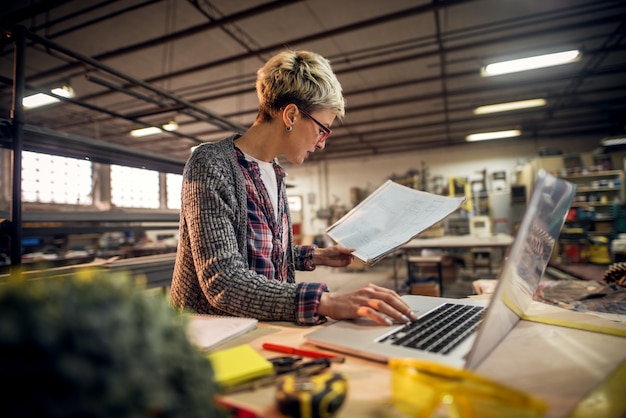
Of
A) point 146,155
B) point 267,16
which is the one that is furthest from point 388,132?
point 146,155

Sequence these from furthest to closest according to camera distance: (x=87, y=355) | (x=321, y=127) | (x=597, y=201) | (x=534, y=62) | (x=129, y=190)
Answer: (x=129, y=190), (x=597, y=201), (x=534, y=62), (x=321, y=127), (x=87, y=355)

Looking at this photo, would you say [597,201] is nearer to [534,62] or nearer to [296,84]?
[534,62]

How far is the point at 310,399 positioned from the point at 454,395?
152 millimetres

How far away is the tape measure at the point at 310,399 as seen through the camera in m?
0.35

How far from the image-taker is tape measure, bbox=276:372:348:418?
346 mm

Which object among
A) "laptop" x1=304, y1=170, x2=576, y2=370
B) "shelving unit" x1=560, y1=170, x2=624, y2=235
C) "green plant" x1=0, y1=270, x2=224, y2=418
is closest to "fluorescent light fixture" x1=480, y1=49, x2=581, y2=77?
"shelving unit" x1=560, y1=170, x2=624, y2=235

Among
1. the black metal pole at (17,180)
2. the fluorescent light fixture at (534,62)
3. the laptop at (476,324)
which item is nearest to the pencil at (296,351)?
the laptop at (476,324)

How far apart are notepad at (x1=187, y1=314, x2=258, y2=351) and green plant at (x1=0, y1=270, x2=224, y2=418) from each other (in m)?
0.28

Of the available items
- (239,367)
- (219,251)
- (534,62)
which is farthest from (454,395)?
(534,62)

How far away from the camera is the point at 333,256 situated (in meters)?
1.25

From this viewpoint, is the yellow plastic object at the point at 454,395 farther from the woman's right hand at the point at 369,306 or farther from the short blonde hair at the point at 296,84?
the short blonde hair at the point at 296,84

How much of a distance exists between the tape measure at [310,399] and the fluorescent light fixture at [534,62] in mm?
5072

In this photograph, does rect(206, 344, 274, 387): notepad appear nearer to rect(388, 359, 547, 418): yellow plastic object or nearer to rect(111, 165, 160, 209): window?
rect(388, 359, 547, 418): yellow plastic object

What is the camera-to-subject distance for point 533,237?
21.7 inches
